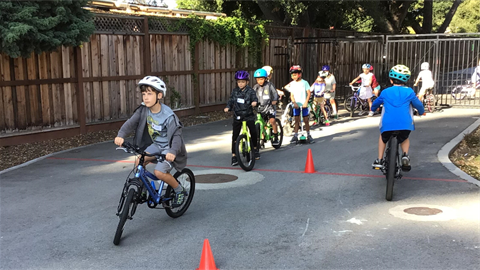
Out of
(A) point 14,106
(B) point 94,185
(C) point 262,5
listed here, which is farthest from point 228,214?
(C) point 262,5

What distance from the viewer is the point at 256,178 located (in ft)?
27.2

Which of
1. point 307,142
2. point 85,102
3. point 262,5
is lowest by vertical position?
point 307,142

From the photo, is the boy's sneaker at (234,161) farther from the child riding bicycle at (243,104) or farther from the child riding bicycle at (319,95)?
the child riding bicycle at (319,95)

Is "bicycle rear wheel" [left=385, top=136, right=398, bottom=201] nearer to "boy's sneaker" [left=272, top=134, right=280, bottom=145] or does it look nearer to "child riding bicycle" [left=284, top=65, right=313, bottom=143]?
"boy's sneaker" [left=272, top=134, right=280, bottom=145]

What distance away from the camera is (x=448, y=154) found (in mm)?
9914

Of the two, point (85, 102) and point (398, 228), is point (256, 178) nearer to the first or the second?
point (398, 228)

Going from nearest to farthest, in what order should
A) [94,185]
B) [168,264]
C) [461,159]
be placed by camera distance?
[168,264] < [94,185] < [461,159]

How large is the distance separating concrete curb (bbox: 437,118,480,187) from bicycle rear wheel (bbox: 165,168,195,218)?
14.3 feet

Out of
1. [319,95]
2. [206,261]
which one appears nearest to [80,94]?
[319,95]

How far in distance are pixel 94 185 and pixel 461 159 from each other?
6768mm

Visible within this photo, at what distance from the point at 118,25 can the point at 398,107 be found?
897 cm

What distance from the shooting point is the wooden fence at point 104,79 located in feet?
36.9

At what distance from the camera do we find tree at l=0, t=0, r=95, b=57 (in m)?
9.52

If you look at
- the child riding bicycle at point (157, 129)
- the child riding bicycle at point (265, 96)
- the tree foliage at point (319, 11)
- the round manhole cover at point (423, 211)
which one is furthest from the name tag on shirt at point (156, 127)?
the tree foliage at point (319, 11)
